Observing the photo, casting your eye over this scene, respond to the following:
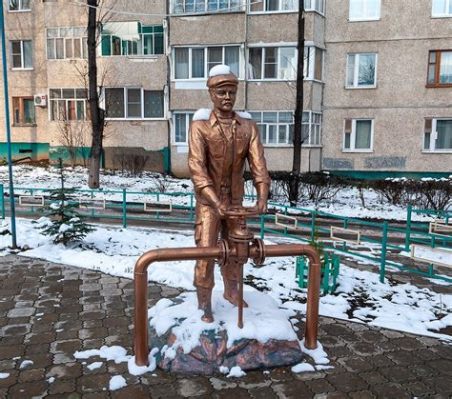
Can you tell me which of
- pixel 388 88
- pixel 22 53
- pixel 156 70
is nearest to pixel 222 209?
pixel 388 88

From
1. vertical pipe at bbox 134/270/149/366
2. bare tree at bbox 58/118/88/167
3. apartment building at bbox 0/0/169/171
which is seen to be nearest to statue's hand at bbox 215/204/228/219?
vertical pipe at bbox 134/270/149/366

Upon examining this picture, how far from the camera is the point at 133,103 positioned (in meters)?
20.7

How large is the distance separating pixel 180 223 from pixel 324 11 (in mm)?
12805

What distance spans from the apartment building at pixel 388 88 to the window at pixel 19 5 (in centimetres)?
1415

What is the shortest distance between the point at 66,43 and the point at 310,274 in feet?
66.8

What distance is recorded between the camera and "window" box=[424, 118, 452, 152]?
18781 millimetres

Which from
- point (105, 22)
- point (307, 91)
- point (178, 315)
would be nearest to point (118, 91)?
point (105, 22)

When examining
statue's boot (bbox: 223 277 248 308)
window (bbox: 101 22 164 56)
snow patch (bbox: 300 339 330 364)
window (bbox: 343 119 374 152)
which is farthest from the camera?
window (bbox: 101 22 164 56)

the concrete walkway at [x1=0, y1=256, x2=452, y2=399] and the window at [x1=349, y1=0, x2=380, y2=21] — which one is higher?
the window at [x1=349, y1=0, x2=380, y2=21]

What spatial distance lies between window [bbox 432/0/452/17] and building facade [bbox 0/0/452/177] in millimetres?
39

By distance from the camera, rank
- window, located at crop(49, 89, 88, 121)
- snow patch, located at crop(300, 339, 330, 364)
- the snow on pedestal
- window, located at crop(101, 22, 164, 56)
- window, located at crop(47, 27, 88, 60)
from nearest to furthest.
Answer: the snow on pedestal < snow patch, located at crop(300, 339, 330, 364) < window, located at crop(101, 22, 164, 56) < window, located at crop(47, 27, 88, 60) < window, located at crop(49, 89, 88, 121)

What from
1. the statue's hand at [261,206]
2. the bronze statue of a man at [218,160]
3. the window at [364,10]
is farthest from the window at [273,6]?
the statue's hand at [261,206]

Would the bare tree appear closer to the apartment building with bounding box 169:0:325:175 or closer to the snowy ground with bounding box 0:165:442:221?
the snowy ground with bounding box 0:165:442:221

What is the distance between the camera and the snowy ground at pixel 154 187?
12.8 m
